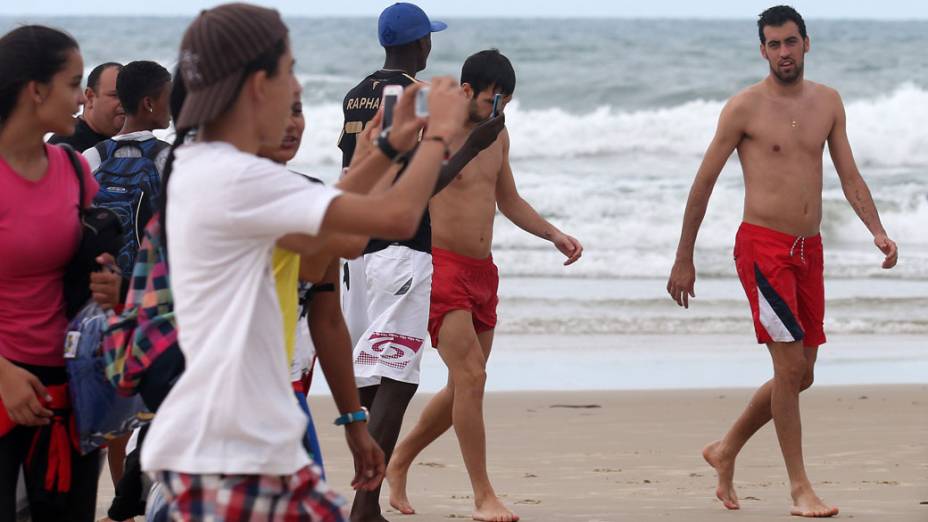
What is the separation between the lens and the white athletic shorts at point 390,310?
5.68 metres

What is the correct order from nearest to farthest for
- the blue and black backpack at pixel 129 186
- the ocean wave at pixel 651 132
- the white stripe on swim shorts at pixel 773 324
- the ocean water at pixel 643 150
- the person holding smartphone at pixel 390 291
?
the blue and black backpack at pixel 129 186
the person holding smartphone at pixel 390 291
the white stripe on swim shorts at pixel 773 324
the ocean water at pixel 643 150
the ocean wave at pixel 651 132

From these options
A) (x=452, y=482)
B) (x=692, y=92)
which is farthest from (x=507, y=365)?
(x=692, y=92)

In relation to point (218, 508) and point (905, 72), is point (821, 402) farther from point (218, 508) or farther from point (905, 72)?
point (905, 72)

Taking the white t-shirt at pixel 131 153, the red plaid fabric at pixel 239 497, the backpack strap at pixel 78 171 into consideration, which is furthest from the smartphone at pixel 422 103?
the white t-shirt at pixel 131 153

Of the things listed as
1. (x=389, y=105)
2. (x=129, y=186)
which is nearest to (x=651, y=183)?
(x=129, y=186)

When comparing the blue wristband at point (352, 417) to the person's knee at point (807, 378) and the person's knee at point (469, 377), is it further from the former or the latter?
the person's knee at point (807, 378)

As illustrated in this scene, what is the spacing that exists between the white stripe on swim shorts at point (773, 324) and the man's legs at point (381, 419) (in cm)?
153

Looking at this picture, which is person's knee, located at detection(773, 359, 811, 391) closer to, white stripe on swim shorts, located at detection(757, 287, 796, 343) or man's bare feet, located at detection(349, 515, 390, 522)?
white stripe on swim shorts, located at detection(757, 287, 796, 343)

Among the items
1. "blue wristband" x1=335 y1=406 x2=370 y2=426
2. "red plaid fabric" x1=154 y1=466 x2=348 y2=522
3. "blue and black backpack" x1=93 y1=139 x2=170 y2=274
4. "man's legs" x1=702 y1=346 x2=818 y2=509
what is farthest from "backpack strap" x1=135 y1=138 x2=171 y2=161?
"man's legs" x1=702 y1=346 x2=818 y2=509

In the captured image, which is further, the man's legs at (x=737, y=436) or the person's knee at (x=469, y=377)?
the man's legs at (x=737, y=436)

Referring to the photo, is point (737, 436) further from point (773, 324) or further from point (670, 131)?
point (670, 131)

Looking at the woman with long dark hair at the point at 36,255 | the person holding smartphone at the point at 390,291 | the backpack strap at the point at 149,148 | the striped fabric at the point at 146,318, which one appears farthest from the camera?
the person holding smartphone at the point at 390,291

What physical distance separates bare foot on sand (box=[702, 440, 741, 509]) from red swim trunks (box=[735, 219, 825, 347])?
542mm

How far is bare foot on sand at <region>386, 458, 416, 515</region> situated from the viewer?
6.09 m
